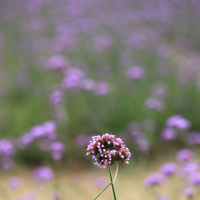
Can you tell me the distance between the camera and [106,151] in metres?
1.00

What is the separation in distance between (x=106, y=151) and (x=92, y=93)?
3.82 metres

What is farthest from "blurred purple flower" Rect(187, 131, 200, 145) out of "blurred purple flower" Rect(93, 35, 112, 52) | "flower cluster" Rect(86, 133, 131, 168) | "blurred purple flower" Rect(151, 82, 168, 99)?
"blurred purple flower" Rect(93, 35, 112, 52)

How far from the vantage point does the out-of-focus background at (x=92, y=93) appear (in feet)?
9.83

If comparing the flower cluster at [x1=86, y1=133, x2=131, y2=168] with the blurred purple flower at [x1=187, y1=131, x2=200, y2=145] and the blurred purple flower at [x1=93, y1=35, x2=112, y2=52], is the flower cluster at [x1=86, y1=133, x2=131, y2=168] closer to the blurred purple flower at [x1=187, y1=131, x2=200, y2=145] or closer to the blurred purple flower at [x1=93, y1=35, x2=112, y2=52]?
the blurred purple flower at [x1=187, y1=131, x2=200, y2=145]

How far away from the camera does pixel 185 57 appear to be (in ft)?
26.4

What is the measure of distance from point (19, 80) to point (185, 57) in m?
4.77

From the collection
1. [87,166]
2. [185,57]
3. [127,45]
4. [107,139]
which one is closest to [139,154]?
[87,166]

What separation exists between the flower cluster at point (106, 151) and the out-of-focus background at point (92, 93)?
1103 millimetres

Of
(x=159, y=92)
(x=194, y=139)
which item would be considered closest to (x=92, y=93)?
(x=159, y=92)

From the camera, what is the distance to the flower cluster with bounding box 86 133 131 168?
0.99m

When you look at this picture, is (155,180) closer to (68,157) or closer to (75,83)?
(75,83)

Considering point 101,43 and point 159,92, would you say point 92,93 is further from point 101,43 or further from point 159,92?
point 101,43

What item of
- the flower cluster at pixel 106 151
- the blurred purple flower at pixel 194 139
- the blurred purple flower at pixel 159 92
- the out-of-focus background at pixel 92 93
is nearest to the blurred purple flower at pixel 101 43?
the out-of-focus background at pixel 92 93

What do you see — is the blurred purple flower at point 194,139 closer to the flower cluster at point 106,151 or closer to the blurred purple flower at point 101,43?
the flower cluster at point 106,151
